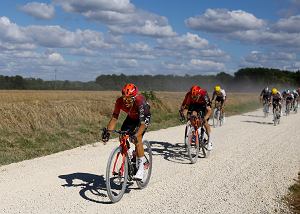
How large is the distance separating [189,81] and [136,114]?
377 feet

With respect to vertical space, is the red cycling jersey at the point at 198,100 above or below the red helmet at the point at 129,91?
below

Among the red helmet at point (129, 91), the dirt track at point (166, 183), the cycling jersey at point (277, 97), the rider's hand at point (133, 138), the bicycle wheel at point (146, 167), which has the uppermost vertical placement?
the red helmet at point (129, 91)

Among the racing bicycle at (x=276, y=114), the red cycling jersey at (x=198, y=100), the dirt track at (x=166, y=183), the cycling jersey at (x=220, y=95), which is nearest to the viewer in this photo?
the dirt track at (x=166, y=183)

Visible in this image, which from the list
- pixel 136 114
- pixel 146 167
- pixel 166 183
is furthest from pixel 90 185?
pixel 136 114

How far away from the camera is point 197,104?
41.6ft

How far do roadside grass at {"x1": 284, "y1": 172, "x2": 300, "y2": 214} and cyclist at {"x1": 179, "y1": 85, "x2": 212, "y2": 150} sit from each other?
3505 mm

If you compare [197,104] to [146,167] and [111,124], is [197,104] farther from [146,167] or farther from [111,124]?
[111,124]

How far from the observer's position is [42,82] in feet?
288

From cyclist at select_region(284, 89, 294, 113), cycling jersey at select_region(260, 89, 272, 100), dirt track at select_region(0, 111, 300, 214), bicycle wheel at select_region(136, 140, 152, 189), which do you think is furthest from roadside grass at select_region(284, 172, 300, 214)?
cyclist at select_region(284, 89, 294, 113)

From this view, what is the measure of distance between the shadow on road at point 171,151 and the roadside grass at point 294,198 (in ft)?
10.2

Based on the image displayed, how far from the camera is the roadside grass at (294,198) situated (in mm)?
7764

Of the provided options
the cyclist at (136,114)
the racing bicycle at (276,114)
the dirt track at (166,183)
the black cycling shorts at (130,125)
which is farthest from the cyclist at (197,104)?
the racing bicycle at (276,114)

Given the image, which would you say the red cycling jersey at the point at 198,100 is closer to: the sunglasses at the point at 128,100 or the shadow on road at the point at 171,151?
the shadow on road at the point at 171,151

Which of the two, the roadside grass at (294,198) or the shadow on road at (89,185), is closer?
the roadside grass at (294,198)
